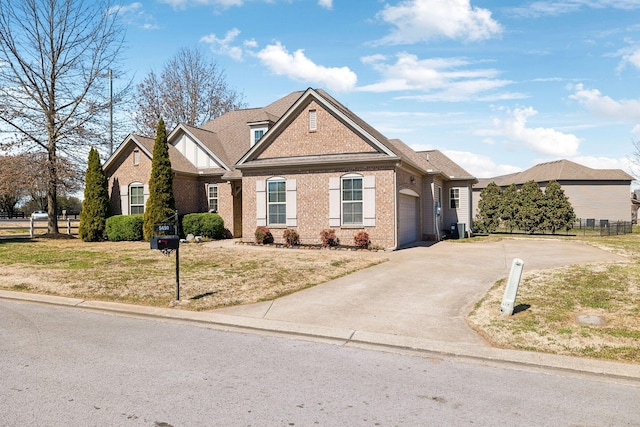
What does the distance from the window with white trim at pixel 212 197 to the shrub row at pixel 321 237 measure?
5.39m

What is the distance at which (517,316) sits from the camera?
25.3ft

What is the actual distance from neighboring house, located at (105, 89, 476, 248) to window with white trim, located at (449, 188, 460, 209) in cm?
12

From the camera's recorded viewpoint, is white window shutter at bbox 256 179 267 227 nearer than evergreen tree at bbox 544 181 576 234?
Yes

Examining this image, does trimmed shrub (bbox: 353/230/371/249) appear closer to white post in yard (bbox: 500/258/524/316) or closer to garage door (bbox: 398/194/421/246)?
Result: garage door (bbox: 398/194/421/246)

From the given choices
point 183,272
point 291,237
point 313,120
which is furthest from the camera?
point 313,120

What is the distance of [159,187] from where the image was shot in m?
22.2

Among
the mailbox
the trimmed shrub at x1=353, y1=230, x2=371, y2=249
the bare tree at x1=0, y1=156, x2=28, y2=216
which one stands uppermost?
the bare tree at x1=0, y1=156, x2=28, y2=216

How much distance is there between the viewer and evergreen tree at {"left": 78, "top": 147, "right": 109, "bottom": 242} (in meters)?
23.9

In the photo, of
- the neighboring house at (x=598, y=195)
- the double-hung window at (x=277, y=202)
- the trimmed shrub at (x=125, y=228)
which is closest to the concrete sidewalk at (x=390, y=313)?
the double-hung window at (x=277, y=202)

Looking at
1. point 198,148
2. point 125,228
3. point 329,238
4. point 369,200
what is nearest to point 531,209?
point 369,200

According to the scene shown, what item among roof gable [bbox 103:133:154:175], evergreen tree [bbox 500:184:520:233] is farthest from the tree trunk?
evergreen tree [bbox 500:184:520:233]

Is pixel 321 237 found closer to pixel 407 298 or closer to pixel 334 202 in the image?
pixel 334 202

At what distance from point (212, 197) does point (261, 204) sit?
553 centimetres

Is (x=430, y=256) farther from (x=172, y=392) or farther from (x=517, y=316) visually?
(x=172, y=392)
